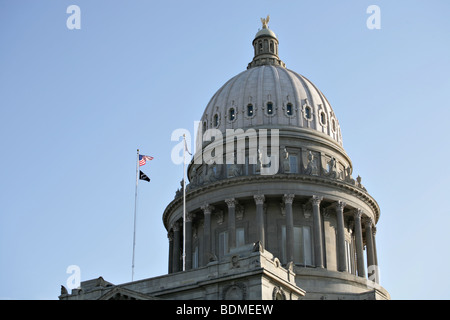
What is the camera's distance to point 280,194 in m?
72.4

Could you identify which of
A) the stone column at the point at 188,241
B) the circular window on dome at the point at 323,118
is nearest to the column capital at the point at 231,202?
the stone column at the point at 188,241

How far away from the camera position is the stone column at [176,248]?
3046 inches

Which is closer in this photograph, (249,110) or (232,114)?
(249,110)

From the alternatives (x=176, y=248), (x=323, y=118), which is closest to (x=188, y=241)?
(x=176, y=248)

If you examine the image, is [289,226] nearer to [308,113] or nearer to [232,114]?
[308,113]

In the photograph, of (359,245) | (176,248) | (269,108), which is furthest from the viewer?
(269,108)

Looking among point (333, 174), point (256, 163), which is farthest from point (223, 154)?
point (333, 174)

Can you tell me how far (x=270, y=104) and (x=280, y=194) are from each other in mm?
11820

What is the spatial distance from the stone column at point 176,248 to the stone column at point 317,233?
570 inches

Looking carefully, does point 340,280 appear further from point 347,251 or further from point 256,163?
point 256,163

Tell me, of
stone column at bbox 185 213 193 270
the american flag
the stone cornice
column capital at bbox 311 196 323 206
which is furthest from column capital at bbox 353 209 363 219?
the american flag

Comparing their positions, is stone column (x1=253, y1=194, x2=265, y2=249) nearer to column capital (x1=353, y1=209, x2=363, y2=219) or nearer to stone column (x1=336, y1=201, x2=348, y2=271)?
stone column (x1=336, y1=201, x2=348, y2=271)

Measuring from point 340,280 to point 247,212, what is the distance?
36.9 feet
